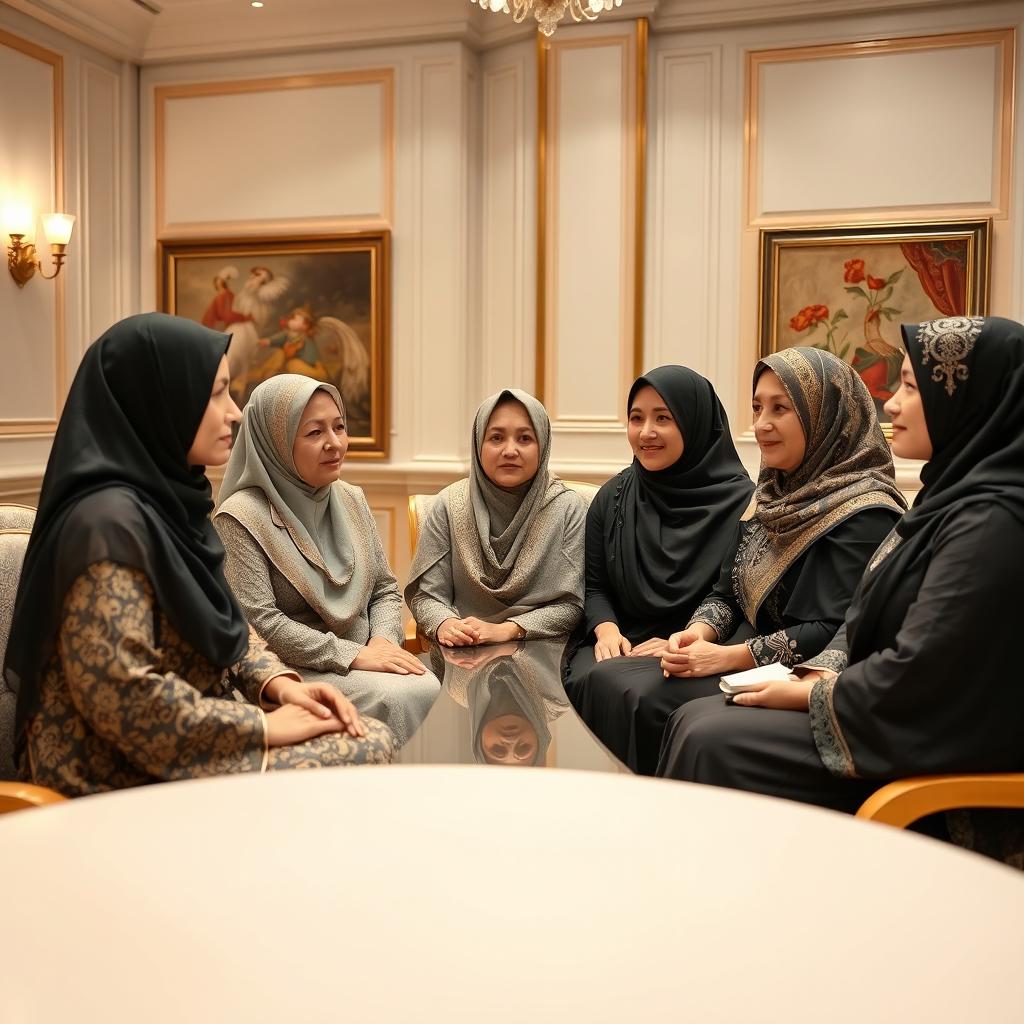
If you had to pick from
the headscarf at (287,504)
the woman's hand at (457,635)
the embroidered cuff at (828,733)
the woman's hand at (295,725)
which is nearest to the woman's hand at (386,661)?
the headscarf at (287,504)

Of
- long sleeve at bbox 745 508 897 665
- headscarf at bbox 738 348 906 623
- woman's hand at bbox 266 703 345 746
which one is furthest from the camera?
headscarf at bbox 738 348 906 623

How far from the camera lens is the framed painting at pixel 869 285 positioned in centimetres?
541

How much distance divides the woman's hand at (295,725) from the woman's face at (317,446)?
101cm

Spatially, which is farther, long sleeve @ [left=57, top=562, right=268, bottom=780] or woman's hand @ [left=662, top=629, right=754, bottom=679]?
woman's hand @ [left=662, top=629, right=754, bottom=679]

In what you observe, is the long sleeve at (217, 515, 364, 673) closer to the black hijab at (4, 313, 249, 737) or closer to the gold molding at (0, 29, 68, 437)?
the black hijab at (4, 313, 249, 737)

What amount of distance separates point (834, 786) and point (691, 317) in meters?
3.92

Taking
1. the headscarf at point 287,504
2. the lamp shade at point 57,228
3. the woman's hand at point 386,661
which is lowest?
the woman's hand at point 386,661

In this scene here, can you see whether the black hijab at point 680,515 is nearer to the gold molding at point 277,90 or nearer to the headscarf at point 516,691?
the headscarf at point 516,691

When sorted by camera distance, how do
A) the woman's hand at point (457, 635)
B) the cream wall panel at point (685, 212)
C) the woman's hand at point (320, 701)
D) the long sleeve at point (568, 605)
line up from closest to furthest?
1. the woman's hand at point (320, 701)
2. the woman's hand at point (457, 635)
3. the long sleeve at point (568, 605)
4. the cream wall panel at point (685, 212)

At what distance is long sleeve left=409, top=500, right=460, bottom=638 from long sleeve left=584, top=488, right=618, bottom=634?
43 centimetres

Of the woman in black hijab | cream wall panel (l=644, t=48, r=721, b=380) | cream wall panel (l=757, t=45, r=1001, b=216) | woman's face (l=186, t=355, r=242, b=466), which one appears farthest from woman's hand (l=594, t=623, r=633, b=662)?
cream wall panel (l=757, t=45, r=1001, b=216)

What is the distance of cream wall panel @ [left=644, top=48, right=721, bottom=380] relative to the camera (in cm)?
570

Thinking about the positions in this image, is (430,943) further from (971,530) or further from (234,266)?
(234,266)

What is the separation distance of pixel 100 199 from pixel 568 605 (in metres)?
4.33
